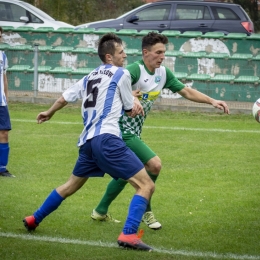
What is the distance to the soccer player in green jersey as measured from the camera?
7309 millimetres

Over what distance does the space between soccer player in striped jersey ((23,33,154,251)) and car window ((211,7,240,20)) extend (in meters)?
14.8

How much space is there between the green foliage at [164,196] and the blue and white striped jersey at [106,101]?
1027 mm

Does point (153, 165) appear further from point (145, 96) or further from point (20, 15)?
point (20, 15)

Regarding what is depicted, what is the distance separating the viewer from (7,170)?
1017 centimetres

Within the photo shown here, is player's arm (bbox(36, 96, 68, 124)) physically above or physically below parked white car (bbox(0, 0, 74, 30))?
above

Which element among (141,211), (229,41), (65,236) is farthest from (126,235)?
(229,41)

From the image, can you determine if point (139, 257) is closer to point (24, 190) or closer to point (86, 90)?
point (86, 90)

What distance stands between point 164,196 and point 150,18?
41.8 feet

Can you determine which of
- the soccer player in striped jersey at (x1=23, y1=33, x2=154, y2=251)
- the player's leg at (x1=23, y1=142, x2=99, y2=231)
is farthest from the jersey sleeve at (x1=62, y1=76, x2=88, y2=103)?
the player's leg at (x1=23, y1=142, x2=99, y2=231)

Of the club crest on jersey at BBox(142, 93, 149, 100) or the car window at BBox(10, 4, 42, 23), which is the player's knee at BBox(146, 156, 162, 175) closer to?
the club crest on jersey at BBox(142, 93, 149, 100)

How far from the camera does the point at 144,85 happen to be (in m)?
7.52

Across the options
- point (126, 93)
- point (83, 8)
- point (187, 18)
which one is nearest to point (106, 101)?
point (126, 93)

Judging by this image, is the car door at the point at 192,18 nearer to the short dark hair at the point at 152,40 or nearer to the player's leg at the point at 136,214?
the short dark hair at the point at 152,40


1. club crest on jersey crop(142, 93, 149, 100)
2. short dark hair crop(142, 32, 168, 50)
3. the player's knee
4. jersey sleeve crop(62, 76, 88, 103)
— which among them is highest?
short dark hair crop(142, 32, 168, 50)
